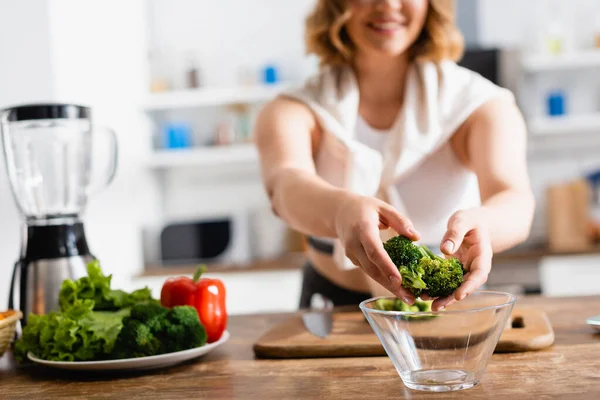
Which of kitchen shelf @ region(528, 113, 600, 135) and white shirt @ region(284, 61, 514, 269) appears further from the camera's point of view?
kitchen shelf @ region(528, 113, 600, 135)

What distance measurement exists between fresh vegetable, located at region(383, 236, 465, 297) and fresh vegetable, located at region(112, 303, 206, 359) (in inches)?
13.9

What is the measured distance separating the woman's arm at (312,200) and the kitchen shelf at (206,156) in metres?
2.00

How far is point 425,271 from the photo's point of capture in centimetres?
88

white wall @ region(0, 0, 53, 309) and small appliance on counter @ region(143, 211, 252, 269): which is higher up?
white wall @ region(0, 0, 53, 309)

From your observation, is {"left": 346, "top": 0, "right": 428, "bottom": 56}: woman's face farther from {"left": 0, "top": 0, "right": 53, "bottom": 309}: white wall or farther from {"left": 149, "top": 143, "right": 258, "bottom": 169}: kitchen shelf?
{"left": 149, "top": 143, "right": 258, "bottom": 169}: kitchen shelf

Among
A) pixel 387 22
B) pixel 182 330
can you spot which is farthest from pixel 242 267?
pixel 182 330

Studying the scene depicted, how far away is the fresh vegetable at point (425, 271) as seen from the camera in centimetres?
87

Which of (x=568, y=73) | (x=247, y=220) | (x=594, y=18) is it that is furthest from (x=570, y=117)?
(x=247, y=220)

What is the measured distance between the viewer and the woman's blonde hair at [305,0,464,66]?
1.57 metres

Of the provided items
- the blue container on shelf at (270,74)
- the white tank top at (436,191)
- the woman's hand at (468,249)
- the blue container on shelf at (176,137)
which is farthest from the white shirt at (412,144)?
the blue container on shelf at (176,137)

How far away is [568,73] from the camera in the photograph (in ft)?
11.9

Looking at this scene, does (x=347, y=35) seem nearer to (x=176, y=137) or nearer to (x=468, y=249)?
(x=468, y=249)

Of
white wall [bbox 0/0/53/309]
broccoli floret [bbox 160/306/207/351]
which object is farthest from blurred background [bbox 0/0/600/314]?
broccoli floret [bbox 160/306/207/351]

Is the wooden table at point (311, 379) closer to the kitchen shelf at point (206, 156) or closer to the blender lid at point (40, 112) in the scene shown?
the blender lid at point (40, 112)
